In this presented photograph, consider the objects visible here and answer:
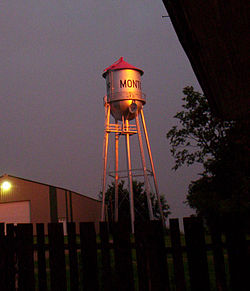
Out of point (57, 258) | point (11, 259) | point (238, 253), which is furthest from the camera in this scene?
point (11, 259)

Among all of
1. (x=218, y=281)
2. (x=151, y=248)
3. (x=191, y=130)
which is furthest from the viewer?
(x=191, y=130)

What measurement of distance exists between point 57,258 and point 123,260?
1087 mm

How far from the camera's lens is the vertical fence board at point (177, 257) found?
396cm

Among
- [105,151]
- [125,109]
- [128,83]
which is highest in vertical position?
[128,83]

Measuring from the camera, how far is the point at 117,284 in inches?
174

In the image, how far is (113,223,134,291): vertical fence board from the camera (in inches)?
169

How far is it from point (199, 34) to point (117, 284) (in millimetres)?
2898

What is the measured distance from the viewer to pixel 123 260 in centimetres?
432

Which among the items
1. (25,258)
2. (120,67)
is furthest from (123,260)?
(120,67)

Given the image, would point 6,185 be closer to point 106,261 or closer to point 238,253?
point 106,261

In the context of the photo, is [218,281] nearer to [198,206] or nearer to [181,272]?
[181,272]

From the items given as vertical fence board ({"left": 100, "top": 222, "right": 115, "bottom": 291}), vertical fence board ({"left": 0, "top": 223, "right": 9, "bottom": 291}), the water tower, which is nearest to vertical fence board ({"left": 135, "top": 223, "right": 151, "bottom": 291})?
vertical fence board ({"left": 100, "top": 222, "right": 115, "bottom": 291})

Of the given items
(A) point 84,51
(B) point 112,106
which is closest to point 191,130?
(B) point 112,106

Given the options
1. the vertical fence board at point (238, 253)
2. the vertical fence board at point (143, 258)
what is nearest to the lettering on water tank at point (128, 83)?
the vertical fence board at point (143, 258)
